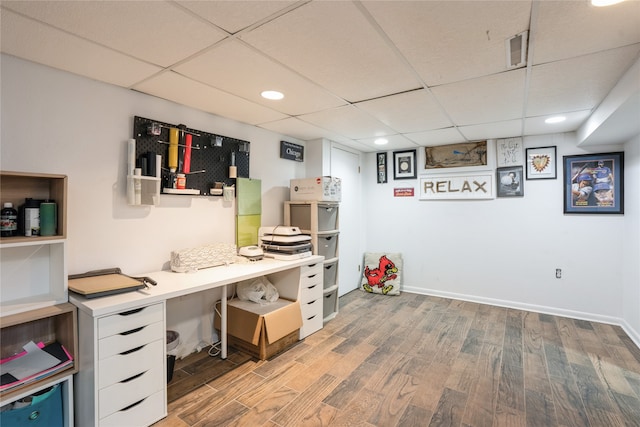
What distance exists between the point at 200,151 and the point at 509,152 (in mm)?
3580

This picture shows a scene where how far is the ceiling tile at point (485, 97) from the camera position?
2.07 m

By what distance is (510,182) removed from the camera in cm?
383

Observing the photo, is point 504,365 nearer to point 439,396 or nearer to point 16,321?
point 439,396

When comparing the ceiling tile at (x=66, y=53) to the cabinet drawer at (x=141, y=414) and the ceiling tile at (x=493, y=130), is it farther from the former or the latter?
the ceiling tile at (x=493, y=130)

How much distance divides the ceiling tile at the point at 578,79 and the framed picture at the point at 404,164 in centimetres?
186

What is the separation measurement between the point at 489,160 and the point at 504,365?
8.11ft

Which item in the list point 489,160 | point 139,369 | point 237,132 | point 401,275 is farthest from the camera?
point 401,275

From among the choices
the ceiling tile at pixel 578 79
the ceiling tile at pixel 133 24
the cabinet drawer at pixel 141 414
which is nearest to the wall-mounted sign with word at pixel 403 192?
the ceiling tile at pixel 578 79

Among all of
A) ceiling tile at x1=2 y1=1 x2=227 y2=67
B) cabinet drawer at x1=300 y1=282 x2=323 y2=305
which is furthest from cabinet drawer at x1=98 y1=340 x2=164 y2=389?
ceiling tile at x1=2 y1=1 x2=227 y2=67

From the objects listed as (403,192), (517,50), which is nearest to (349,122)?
(517,50)

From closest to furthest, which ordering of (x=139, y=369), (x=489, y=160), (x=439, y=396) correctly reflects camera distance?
1. (x=139, y=369)
2. (x=439, y=396)
3. (x=489, y=160)

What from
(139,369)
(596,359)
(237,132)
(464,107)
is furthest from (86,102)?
(596,359)

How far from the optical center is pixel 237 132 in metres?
3.05

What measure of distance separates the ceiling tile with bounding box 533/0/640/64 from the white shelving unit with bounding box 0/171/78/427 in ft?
8.41
